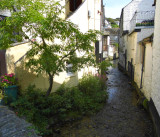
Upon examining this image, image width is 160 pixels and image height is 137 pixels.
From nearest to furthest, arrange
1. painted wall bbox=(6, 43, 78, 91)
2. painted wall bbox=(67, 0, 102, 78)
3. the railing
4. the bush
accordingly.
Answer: the bush → painted wall bbox=(6, 43, 78, 91) → painted wall bbox=(67, 0, 102, 78) → the railing

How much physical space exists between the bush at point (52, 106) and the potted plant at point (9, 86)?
0.33 metres

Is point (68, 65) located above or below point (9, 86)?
above

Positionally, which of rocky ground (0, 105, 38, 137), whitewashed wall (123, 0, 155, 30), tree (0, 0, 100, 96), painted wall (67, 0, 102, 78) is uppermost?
whitewashed wall (123, 0, 155, 30)

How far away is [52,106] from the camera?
6.49 metres

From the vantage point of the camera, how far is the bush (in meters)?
5.65

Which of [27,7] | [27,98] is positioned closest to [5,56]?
[27,98]

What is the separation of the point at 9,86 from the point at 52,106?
80.0 inches

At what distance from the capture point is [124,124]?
21.3 feet

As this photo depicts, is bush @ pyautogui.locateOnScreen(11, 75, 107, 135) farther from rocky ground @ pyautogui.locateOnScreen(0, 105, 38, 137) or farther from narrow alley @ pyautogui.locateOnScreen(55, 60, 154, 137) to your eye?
rocky ground @ pyautogui.locateOnScreen(0, 105, 38, 137)

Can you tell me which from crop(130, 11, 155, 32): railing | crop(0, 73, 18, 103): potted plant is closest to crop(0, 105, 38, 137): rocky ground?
crop(0, 73, 18, 103): potted plant

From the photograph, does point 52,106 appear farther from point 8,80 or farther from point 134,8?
point 134,8

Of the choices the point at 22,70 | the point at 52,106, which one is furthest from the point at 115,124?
the point at 22,70

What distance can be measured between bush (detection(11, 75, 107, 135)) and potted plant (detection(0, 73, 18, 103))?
1.08ft

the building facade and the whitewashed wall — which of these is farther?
the whitewashed wall
